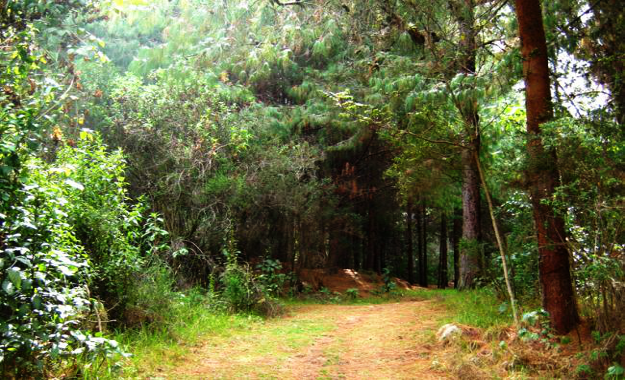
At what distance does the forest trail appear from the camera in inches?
218

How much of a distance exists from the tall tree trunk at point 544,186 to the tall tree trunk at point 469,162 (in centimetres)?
83

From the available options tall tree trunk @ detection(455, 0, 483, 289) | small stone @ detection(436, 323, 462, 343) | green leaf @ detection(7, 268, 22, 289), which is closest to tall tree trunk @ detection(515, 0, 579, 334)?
tall tree trunk @ detection(455, 0, 483, 289)

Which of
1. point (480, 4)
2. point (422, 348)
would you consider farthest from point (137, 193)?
point (480, 4)

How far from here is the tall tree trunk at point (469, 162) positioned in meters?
7.11

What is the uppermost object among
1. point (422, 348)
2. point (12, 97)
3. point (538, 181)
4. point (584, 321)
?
point (12, 97)

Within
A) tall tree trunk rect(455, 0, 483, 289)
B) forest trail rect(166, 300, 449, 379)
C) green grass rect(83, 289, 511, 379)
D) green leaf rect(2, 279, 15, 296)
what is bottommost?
forest trail rect(166, 300, 449, 379)

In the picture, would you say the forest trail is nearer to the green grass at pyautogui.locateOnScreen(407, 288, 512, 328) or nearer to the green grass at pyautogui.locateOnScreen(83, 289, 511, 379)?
the green grass at pyautogui.locateOnScreen(83, 289, 511, 379)

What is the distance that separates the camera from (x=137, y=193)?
10.2m

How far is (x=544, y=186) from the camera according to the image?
5.57m

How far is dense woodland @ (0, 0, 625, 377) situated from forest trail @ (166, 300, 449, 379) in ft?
3.39

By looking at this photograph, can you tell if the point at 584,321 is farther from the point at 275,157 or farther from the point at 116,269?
the point at 275,157

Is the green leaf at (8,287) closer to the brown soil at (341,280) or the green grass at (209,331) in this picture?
the green grass at (209,331)

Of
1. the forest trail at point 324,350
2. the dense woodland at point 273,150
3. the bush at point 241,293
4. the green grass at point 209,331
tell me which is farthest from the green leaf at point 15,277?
the bush at point 241,293

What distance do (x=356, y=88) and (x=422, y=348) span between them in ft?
26.0
